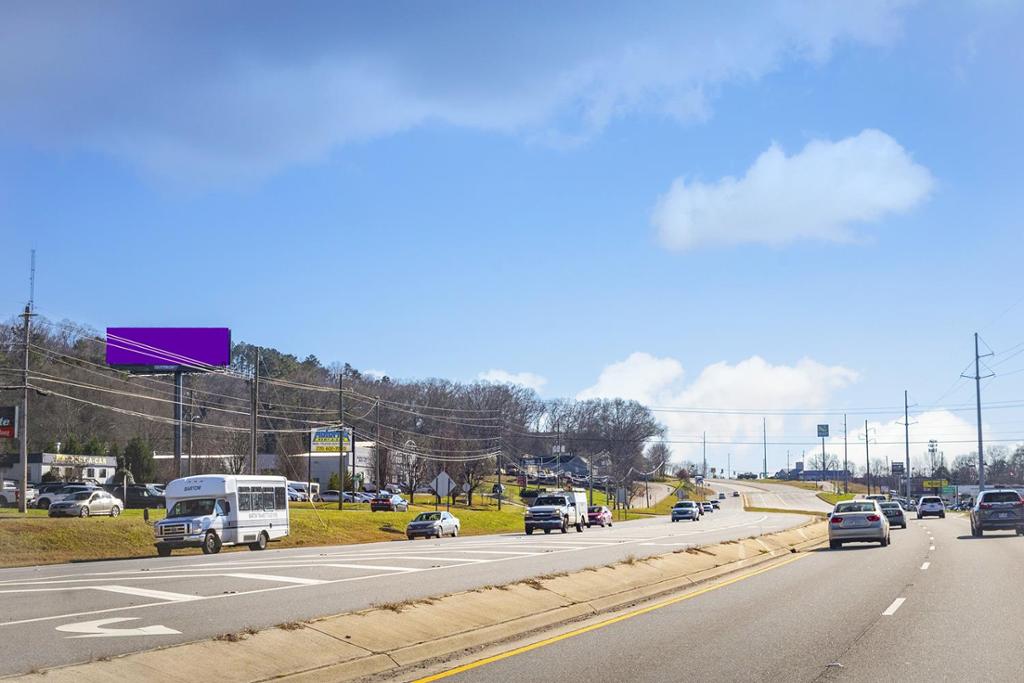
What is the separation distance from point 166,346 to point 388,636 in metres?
72.1

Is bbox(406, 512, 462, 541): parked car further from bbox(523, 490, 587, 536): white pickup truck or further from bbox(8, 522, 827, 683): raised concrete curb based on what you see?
bbox(8, 522, 827, 683): raised concrete curb

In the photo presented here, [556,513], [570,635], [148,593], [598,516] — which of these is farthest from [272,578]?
[598,516]

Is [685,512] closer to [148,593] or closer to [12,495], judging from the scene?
[12,495]

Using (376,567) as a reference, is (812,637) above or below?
above

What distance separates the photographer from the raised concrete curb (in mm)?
9797

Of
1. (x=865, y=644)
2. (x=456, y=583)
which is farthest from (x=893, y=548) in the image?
(x=865, y=644)

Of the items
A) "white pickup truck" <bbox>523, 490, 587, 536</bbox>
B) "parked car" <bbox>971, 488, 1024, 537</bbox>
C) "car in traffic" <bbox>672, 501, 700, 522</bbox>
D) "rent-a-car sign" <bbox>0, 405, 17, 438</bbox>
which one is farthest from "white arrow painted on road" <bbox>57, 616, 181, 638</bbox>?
"car in traffic" <bbox>672, 501, 700, 522</bbox>

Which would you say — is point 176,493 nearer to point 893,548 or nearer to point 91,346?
point 893,548

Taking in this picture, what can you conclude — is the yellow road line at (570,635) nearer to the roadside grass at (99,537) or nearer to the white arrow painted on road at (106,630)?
the white arrow painted on road at (106,630)

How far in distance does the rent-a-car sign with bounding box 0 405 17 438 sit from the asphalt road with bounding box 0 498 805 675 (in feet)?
95.0

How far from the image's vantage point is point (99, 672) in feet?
30.4

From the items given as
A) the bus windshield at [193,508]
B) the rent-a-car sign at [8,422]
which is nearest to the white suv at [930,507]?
the bus windshield at [193,508]

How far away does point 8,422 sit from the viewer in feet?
182

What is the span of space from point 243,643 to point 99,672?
6.17 feet
